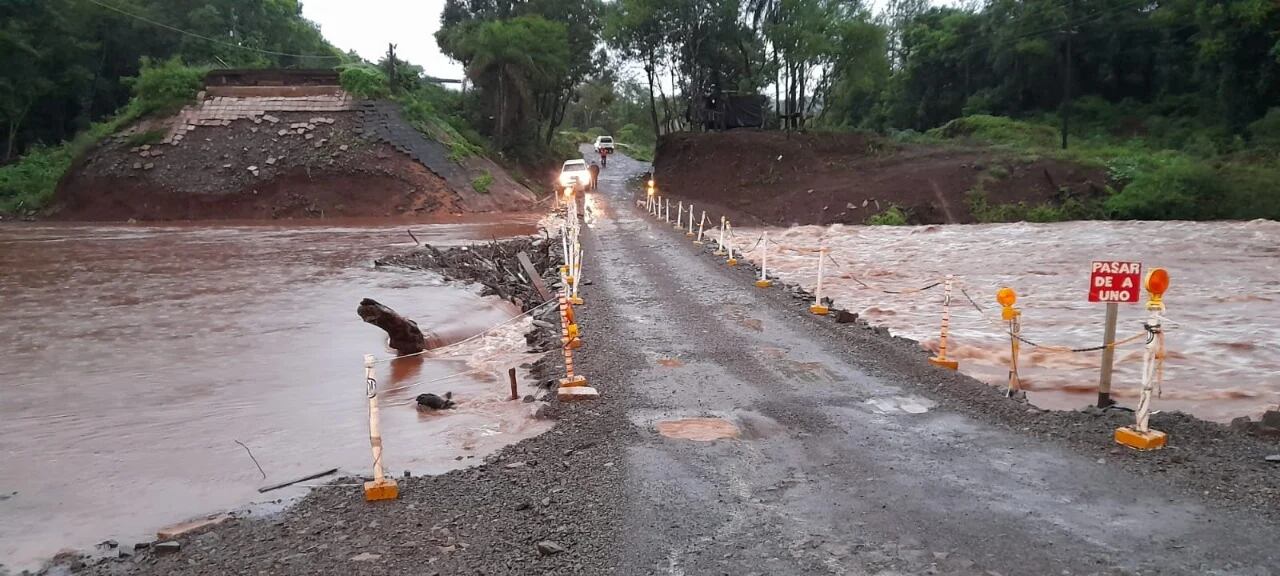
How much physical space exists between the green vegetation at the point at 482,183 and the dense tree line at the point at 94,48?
691 inches

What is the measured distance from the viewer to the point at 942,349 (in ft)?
32.1

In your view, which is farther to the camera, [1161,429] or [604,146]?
[604,146]

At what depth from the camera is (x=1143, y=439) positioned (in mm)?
6574

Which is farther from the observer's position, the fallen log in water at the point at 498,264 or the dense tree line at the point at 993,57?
the dense tree line at the point at 993,57

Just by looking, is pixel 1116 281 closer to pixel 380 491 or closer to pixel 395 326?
pixel 380 491

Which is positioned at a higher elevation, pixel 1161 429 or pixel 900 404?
pixel 1161 429

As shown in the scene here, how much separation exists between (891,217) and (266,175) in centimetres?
2806

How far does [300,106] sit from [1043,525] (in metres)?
42.3

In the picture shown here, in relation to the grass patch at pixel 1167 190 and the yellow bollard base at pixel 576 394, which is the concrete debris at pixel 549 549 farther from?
the grass patch at pixel 1167 190

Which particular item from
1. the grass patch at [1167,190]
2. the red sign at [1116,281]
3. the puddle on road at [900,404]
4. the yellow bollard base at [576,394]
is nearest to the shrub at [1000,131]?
the grass patch at [1167,190]

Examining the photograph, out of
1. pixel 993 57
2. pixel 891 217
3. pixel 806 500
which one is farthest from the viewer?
pixel 993 57

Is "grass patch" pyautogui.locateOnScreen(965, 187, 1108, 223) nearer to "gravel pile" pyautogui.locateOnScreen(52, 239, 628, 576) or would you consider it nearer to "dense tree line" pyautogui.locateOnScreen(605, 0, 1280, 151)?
"dense tree line" pyautogui.locateOnScreen(605, 0, 1280, 151)

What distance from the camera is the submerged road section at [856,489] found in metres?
4.85

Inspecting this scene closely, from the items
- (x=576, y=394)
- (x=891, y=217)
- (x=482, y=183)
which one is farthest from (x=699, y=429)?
(x=482, y=183)
